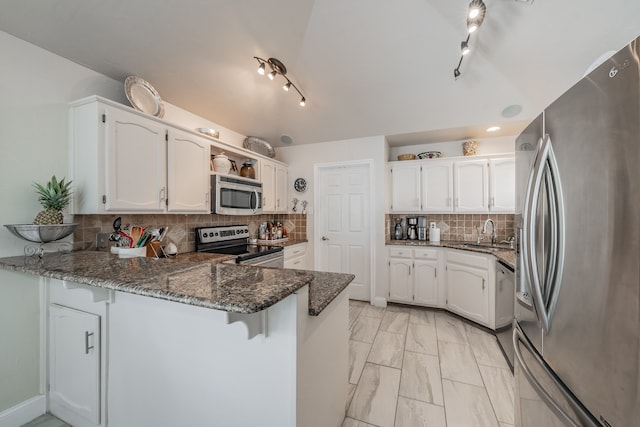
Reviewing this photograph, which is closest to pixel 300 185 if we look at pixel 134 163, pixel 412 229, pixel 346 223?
pixel 346 223

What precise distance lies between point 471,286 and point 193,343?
2.92 m

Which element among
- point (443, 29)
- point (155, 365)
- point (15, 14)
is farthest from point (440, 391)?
point (15, 14)

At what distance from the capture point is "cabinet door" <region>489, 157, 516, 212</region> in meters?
3.01

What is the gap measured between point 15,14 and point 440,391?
373 centimetres

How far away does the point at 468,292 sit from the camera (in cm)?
281

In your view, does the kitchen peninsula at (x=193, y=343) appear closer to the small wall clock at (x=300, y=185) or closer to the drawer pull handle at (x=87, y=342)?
the drawer pull handle at (x=87, y=342)

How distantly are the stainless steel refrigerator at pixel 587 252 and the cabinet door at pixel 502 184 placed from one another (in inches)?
94.8

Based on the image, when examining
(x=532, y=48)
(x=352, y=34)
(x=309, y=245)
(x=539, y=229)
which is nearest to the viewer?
(x=539, y=229)

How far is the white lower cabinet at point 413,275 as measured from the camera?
315cm

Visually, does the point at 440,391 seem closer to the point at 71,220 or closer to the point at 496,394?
the point at 496,394

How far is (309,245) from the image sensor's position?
3816 mm

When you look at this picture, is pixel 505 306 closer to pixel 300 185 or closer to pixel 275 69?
pixel 300 185

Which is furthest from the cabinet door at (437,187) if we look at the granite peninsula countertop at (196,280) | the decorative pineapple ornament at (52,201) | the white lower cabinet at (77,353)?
the decorative pineapple ornament at (52,201)

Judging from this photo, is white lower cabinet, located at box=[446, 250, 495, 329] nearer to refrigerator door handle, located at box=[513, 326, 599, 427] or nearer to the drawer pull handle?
refrigerator door handle, located at box=[513, 326, 599, 427]
